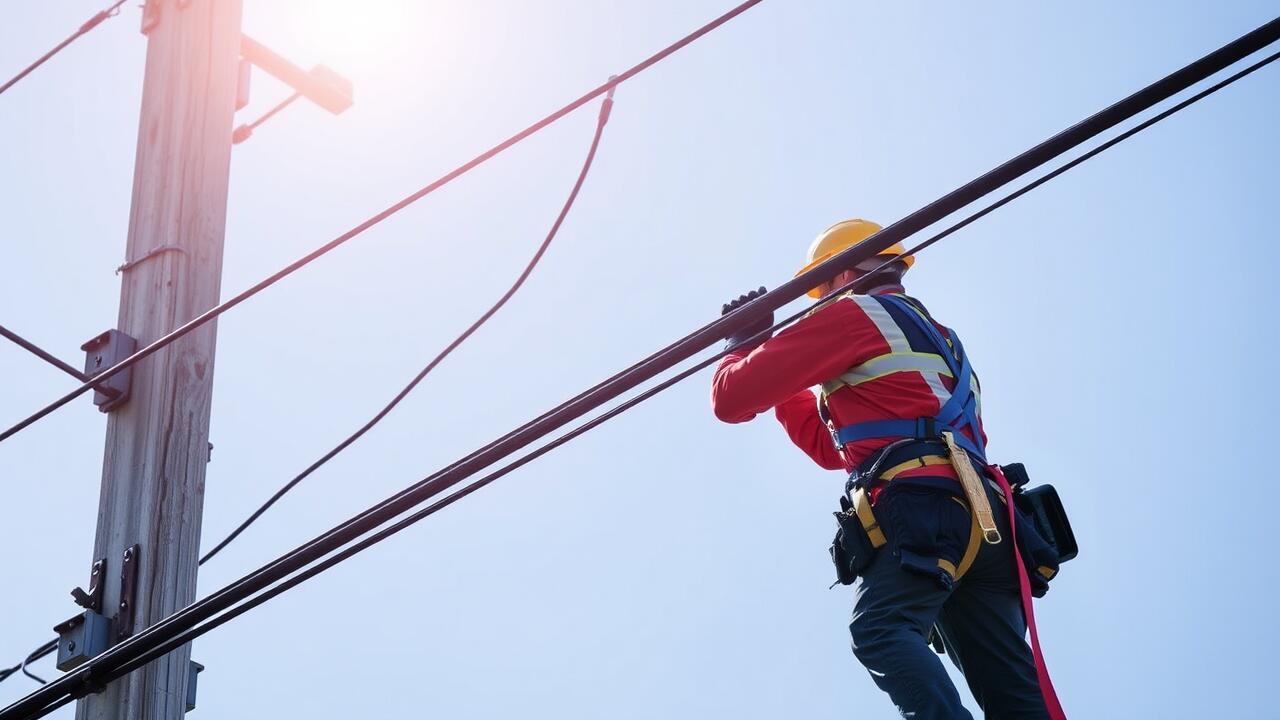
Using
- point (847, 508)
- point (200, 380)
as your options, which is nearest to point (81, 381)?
point (200, 380)

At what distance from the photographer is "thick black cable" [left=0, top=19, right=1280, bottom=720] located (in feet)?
12.0

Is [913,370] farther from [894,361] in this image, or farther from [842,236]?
[842,236]

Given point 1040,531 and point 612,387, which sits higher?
point 612,387

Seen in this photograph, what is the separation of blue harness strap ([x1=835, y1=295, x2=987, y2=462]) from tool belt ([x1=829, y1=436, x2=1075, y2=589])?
6cm

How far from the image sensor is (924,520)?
4.51m

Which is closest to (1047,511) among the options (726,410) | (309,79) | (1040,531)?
(1040,531)

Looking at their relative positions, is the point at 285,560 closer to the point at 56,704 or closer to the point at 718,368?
the point at 56,704

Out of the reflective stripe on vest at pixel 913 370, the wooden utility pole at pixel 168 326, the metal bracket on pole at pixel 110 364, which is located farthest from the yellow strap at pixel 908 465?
the metal bracket on pole at pixel 110 364

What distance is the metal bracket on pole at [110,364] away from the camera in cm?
545

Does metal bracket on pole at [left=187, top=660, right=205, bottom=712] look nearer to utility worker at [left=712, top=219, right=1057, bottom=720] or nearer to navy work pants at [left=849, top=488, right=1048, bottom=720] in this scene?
utility worker at [left=712, top=219, right=1057, bottom=720]

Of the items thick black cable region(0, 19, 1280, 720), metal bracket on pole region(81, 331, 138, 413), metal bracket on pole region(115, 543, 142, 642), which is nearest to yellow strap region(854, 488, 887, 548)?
thick black cable region(0, 19, 1280, 720)

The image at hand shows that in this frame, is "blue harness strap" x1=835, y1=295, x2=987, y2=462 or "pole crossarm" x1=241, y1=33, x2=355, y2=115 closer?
"blue harness strap" x1=835, y1=295, x2=987, y2=462

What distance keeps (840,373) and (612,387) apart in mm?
958

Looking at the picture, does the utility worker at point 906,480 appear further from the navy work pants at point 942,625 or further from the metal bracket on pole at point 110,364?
the metal bracket on pole at point 110,364
